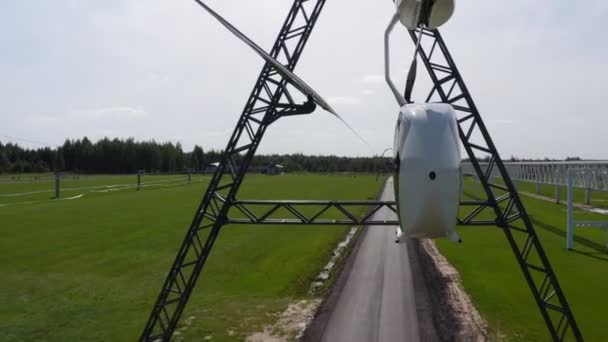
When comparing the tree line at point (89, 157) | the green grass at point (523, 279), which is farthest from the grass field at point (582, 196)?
the tree line at point (89, 157)

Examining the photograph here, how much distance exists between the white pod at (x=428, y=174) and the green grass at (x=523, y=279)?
1173 cm

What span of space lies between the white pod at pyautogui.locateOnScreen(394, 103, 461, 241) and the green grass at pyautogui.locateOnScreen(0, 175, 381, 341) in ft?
37.6

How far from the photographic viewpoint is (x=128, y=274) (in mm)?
23688

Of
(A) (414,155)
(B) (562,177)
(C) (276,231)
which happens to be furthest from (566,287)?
(B) (562,177)

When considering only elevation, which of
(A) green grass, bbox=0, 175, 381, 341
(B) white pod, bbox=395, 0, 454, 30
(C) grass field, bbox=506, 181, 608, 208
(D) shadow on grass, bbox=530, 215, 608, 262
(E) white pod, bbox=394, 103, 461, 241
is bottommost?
(A) green grass, bbox=0, 175, 381, 341

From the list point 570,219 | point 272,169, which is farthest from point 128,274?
point 272,169

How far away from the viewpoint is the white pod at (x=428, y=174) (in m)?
5.38

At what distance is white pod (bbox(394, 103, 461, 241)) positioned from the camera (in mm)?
5377

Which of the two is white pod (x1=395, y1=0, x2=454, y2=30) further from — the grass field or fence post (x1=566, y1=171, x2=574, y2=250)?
the grass field

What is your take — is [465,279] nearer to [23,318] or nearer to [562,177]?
[23,318]

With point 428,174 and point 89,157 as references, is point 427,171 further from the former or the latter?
point 89,157

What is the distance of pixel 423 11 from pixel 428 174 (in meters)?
3.42

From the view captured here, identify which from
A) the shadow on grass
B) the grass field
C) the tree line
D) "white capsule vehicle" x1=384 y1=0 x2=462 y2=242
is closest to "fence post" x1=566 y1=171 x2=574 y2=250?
the shadow on grass

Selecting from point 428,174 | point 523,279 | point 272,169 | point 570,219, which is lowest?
point 523,279
